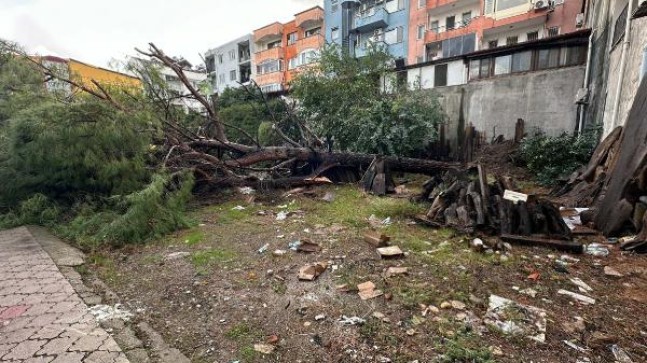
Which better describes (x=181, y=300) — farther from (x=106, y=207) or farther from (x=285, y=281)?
(x=106, y=207)

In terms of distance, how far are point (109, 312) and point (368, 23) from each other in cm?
2153

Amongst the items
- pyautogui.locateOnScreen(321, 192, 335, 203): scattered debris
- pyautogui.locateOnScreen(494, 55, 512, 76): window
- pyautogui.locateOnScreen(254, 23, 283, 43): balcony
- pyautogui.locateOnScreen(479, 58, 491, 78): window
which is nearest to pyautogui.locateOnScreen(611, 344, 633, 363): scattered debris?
pyautogui.locateOnScreen(321, 192, 335, 203): scattered debris

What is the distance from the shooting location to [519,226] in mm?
3998

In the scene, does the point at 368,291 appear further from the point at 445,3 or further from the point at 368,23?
the point at 368,23

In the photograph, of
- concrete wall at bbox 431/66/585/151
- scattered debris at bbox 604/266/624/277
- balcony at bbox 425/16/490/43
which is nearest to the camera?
scattered debris at bbox 604/266/624/277

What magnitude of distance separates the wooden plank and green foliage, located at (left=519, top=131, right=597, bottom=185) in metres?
4.25

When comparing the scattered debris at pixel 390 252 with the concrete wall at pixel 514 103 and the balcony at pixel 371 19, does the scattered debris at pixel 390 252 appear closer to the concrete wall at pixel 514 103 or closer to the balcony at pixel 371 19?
the concrete wall at pixel 514 103

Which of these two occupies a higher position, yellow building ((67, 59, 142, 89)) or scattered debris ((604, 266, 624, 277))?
yellow building ((67, 59, 142, 89))

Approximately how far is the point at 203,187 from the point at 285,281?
4861 mm

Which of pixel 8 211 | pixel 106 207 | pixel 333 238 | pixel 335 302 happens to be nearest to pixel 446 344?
pixel 335 302

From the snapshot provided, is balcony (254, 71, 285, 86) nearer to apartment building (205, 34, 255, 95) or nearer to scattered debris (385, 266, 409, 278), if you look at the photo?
apartment building (205, 34, 255, 95)

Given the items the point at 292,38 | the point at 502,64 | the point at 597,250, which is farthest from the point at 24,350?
the point at 292,38

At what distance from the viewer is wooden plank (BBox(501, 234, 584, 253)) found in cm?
355

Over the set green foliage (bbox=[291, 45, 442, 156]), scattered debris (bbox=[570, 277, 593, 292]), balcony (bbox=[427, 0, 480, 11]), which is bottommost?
scattered debris (bbox=[570, 277, 593, 292])
